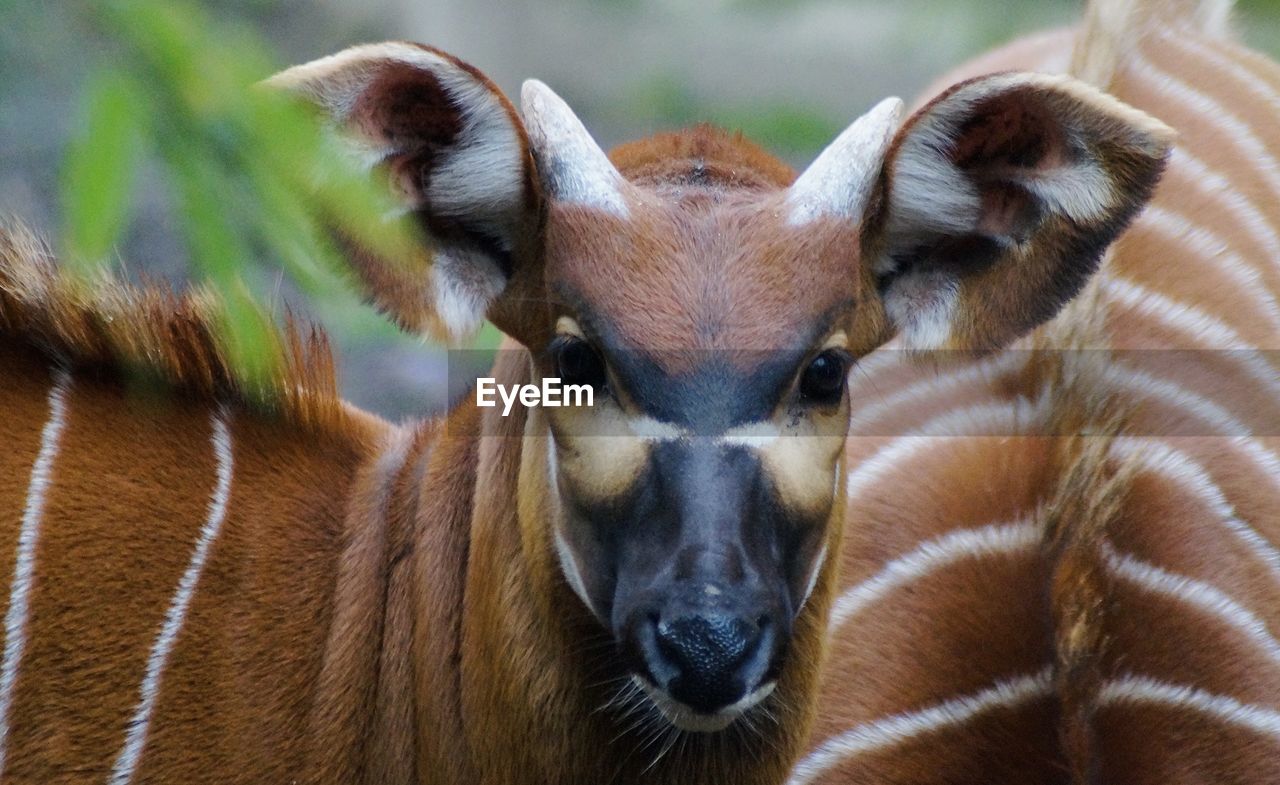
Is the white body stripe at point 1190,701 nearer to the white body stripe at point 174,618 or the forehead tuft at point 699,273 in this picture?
the forehead tuft at point 699,273

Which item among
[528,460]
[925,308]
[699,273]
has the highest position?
[699,273]

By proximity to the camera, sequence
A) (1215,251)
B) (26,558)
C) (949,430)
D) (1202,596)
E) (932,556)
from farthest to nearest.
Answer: (1215,251) < (949,430) < (932,556) < (1202,596) < (26,558)

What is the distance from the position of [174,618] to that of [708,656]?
112 cm

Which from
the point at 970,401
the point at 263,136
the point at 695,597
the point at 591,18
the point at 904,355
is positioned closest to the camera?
the point at 263,136

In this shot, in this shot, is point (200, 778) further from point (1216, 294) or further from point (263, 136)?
point (1216, 294)

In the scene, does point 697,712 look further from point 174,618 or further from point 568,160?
point 174,618

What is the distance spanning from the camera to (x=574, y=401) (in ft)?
8.02

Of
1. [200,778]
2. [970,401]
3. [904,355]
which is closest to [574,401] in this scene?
[904,355]

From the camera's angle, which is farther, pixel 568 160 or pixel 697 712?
pixel 568 160

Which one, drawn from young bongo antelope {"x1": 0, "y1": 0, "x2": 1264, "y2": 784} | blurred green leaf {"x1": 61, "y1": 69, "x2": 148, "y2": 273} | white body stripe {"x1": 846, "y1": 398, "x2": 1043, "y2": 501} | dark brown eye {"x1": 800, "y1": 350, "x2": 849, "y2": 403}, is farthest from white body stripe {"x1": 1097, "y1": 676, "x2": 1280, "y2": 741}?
blurred green leaf {"x1": 61, "y1": 69, "x2": 148, "y2": 273}

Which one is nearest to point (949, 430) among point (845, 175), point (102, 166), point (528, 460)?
point (845, 175)

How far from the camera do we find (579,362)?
8.00 feet

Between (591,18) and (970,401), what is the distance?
4.80m

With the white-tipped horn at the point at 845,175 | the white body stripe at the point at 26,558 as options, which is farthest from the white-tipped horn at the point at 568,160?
the white body stripe at the point at 26,558
